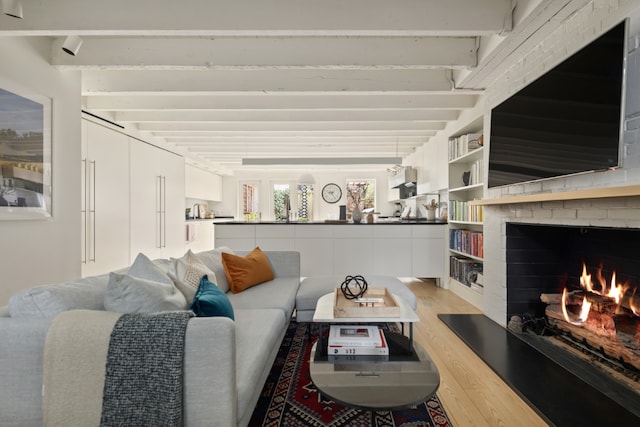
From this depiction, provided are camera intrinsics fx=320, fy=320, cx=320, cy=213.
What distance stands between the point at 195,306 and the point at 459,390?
1596 millimetres

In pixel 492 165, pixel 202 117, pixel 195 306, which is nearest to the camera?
pixel 195 306

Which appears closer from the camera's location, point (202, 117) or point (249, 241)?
point (202, 117)

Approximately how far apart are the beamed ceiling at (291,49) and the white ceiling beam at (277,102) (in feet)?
0.04

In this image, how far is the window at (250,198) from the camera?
29.9ft

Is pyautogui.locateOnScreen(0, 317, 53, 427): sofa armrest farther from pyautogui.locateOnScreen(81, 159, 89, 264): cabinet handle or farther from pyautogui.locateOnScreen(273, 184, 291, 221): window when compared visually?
pyautogui.locateOnScreen(273, 184, 291, 221): window

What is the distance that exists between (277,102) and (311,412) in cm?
311

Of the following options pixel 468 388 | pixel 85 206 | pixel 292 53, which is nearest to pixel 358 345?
pixel 468 388

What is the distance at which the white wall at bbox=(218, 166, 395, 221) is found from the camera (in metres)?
8.73

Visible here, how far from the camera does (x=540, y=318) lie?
8.87 feet

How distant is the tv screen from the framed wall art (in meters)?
3.71

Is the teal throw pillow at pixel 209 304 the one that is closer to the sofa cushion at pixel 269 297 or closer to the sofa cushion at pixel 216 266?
the sofa cushion at pixel 269 297

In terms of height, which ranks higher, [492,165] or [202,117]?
[202,117]

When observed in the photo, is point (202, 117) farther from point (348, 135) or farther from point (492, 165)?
point (492, 165)

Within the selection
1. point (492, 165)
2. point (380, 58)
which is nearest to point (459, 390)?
point (492, 165)
